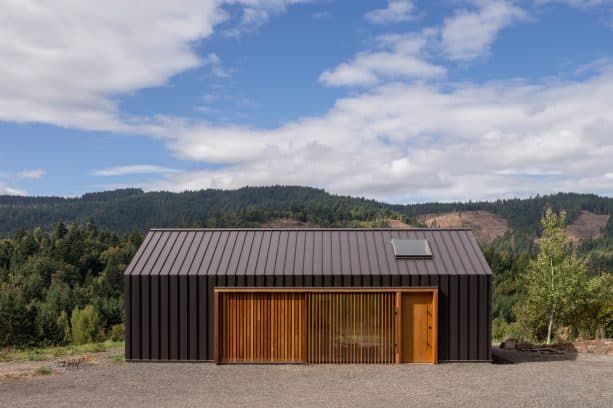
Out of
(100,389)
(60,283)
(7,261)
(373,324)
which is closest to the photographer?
(100,389)

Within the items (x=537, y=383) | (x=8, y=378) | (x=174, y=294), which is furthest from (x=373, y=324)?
(x=8, y=378)

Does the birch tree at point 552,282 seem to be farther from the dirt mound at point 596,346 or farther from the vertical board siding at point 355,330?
the vertical board siding at point 355,330

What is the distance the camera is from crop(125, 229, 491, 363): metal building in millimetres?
16188

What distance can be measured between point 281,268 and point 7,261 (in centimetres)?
10548

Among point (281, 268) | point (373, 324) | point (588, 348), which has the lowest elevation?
point (588, 348)

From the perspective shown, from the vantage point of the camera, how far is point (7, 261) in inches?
4124

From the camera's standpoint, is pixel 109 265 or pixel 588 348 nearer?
pixel 588 348

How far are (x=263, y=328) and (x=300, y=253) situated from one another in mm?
2661

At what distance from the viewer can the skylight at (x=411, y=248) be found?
17031 mm

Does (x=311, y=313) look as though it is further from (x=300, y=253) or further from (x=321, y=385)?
(x=321, y=385)

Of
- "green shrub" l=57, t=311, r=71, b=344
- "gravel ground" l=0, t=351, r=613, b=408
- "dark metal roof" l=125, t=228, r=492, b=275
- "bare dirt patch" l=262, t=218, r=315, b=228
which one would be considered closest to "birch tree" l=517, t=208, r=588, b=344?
"gravel ground" l=0, t=351, r=613, b=408

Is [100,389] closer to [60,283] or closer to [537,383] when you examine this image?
[537,383]

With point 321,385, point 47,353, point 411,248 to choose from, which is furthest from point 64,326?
point 321,385

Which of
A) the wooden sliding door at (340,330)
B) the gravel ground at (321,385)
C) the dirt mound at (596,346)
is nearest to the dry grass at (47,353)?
the gravel ground at (321,385)
